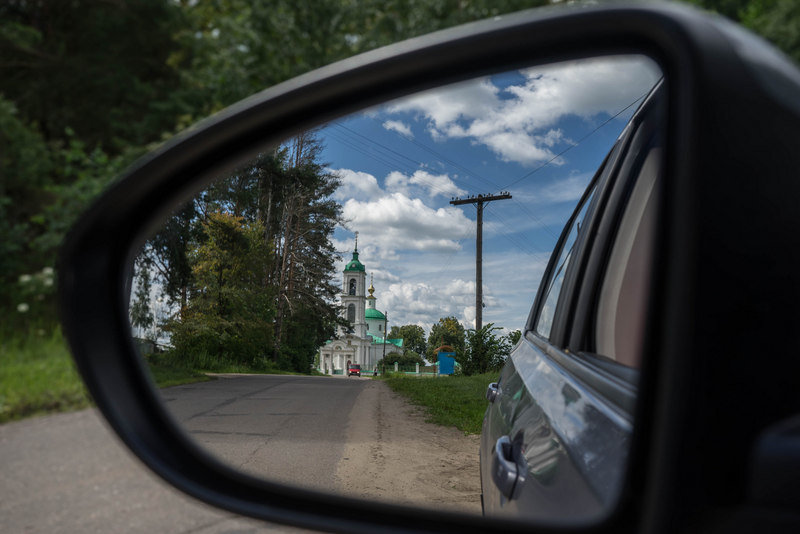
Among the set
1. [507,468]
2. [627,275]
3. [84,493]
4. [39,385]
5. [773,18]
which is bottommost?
[84,493]

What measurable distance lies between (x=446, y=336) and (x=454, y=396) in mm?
228

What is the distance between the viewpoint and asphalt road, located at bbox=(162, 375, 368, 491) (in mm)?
1152

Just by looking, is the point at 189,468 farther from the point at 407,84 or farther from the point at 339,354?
the point at 407,84

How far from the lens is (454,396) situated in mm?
1356

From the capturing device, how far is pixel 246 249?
4.34 feet

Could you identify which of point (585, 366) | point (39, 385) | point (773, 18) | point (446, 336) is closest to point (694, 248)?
point (446, 336)

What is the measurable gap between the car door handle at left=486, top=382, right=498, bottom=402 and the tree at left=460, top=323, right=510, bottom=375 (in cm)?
8

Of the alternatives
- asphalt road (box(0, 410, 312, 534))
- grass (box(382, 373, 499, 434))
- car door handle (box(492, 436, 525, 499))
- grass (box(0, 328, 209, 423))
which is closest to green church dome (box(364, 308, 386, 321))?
grass (box(382, 373, 499, 434))

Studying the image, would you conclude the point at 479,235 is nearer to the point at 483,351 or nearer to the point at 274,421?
the point at 483,351

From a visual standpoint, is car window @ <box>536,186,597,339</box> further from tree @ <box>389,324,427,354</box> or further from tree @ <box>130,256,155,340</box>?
tree @ <box>130,256,155,340</box>

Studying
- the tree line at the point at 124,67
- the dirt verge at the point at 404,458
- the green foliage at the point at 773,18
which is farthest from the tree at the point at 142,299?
the green foliage at the point at 773,18

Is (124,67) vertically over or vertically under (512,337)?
over

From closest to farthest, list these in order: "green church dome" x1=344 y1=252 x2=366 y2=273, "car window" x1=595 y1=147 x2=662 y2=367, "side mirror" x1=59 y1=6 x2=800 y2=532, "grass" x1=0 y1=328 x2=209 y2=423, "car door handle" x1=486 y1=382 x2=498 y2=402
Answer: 1. "side mirror" x1=59 y1=6 x2=800 y2=532
2. "car window" x1=595 y1=147 x2=662 y2=367
3. "green church dome" x1=344 y1=252 x2=366 y2=273
4. "car door handle" x1=486 y1=382 x2=498 y2=402
5. "grass" x1=0 y1=328 x2=209 y2=423

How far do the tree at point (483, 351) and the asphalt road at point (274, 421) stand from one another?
244mm
